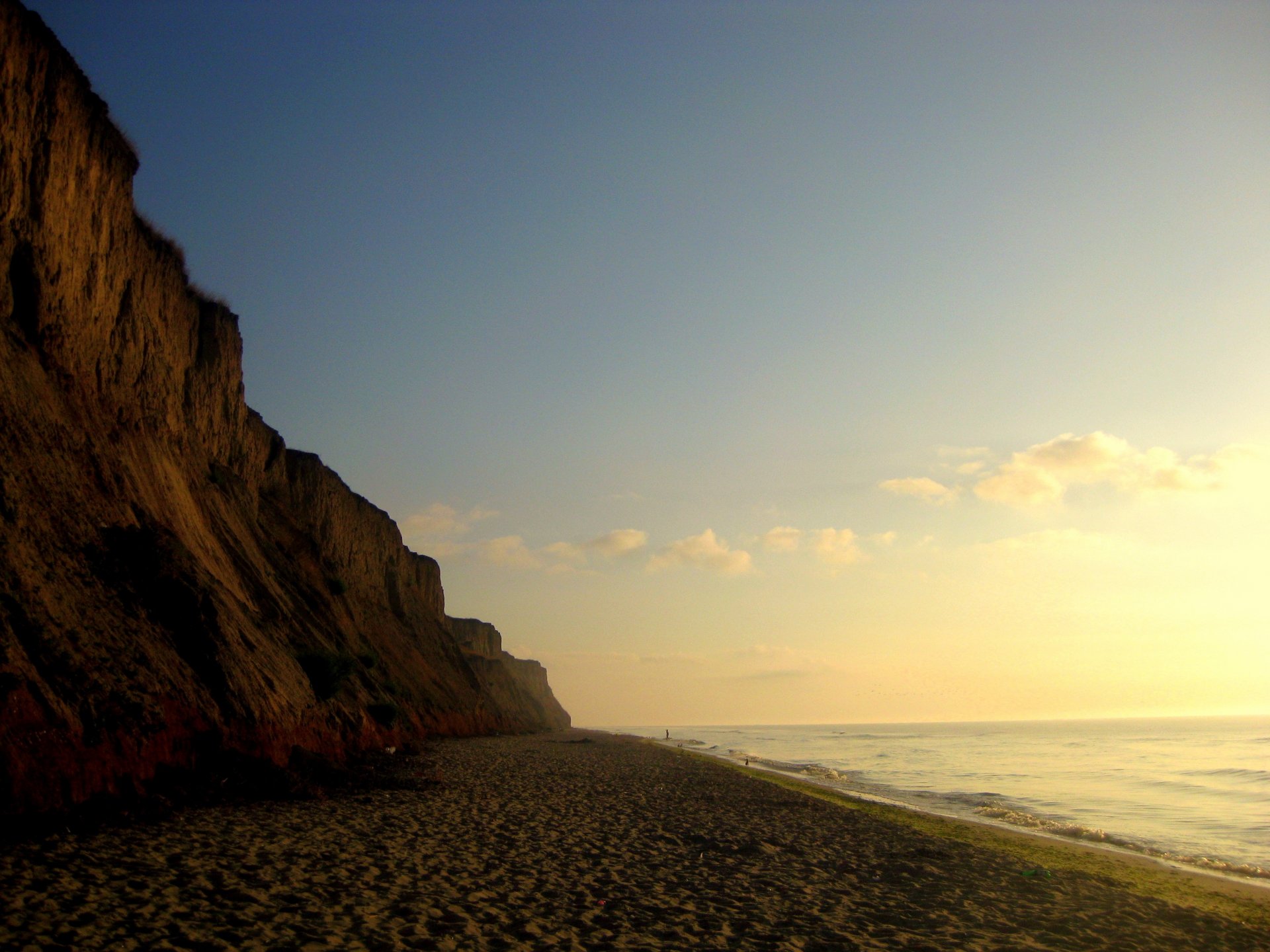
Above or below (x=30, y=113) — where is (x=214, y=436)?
below

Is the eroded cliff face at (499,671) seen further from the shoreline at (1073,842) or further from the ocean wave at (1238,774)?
the ocean wave at (1238,774)

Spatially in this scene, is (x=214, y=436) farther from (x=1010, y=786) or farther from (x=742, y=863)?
(x=1010, y=786)

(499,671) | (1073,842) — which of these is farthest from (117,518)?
(499,671)

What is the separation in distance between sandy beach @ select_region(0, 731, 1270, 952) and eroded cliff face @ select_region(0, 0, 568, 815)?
2015 mm

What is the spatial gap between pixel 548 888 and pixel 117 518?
1240cm

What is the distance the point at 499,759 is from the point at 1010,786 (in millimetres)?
25140

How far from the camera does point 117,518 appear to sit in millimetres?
15461

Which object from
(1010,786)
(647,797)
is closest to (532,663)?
(1010,786)

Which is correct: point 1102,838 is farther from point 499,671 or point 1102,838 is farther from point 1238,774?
point 499,671

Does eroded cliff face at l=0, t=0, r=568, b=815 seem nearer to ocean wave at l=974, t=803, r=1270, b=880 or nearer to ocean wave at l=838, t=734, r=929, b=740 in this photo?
ocean wave at l=974, t=803, r=1270, b=880

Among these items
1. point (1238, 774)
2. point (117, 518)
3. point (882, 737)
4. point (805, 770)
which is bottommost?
point (882, 737)

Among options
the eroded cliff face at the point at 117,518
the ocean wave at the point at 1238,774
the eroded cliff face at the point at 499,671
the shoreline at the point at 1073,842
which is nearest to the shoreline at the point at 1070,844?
the shoreline at the point at 1073,842

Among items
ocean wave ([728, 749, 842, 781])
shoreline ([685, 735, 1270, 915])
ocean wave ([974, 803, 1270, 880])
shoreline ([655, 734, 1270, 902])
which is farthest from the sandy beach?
ocean wave ([728, 749, 842, 781])

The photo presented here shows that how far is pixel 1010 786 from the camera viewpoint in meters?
35.3
